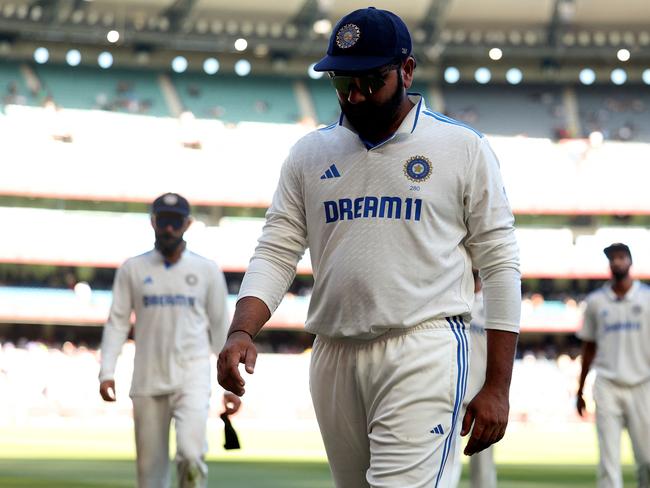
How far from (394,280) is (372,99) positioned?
A: 60 cm

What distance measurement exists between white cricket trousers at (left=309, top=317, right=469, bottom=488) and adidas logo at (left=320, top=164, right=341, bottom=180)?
55cm

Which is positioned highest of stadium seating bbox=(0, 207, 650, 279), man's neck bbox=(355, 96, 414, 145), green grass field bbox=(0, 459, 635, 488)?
stadium seating bbox=(0, 207, 650, 279)

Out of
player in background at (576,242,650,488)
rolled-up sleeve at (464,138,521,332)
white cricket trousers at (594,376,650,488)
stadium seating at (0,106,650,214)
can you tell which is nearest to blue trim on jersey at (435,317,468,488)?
rolled-up sleeve at (464,138,521,332)

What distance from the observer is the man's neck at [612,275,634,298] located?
11.5 meters

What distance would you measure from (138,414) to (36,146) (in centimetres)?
3586

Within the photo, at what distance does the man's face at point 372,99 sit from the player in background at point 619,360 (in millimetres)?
7038

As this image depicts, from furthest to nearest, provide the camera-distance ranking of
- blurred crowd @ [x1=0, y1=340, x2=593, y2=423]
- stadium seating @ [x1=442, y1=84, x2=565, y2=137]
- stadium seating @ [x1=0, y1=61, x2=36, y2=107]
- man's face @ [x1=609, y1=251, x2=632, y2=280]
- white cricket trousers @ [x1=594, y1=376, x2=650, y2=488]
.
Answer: stadium seating @ [x1=442, y1=84, x2=565, y2=137] < stadium seating @ [x1=0, y1=61, x2=36, y2=107] < blurred crowd @ [x1=0, y1=340, x2=593, y2=423] < man's face @ [x1=609, y1=251, x2=632, y2=280] < white cricket trousers @ [x1=594, y1=376, x2=650, y2=488]

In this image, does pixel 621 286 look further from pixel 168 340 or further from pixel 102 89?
pixel 102 89

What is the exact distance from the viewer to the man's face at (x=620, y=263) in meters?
11.1

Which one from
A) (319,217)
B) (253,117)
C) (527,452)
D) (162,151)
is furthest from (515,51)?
(319,217)

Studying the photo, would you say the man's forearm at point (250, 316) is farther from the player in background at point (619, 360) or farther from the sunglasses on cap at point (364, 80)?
the player in background at point (619, 360)

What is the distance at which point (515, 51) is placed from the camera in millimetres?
47219

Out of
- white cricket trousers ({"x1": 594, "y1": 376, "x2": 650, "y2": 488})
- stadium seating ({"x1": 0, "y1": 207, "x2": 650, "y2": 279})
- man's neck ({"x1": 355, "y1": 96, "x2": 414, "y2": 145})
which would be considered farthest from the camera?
stadium seating ({"x1": 0, "y1": 207, "x2": 650, "y2": 279})

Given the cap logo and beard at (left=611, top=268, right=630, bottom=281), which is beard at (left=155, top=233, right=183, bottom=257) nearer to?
the cap logo
